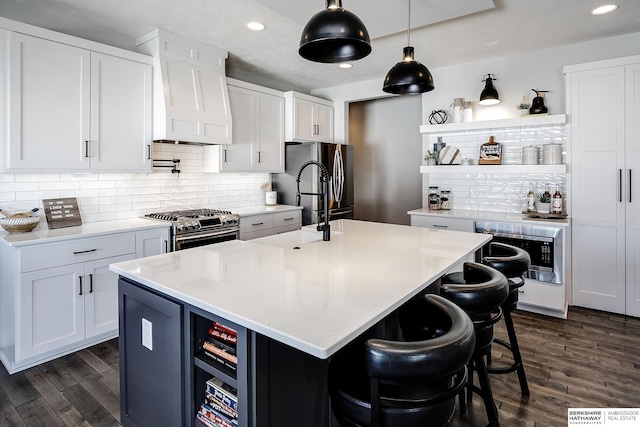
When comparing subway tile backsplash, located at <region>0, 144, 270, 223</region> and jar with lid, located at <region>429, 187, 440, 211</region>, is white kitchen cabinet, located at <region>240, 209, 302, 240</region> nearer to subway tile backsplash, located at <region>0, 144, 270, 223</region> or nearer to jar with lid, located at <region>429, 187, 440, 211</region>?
subway tile backsplash, located at <region>0, 144, 270, 223</region>

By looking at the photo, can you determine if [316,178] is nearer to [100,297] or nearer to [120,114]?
[120,114]

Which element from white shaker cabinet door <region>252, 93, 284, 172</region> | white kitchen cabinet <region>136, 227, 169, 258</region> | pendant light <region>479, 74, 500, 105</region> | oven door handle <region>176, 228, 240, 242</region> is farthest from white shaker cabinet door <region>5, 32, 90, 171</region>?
pendant light <region>479, 74, 500, 105</region>

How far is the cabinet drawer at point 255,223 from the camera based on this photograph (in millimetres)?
4090

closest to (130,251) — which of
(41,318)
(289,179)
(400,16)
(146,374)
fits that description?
(41,318)

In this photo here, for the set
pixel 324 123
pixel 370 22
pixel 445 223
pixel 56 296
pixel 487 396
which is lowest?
pixel 487 396

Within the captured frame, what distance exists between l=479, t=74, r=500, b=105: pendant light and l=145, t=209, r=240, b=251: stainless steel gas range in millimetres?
2950

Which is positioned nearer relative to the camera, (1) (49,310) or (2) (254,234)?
(1) (49,310)

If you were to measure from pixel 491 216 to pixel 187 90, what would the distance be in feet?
10.7

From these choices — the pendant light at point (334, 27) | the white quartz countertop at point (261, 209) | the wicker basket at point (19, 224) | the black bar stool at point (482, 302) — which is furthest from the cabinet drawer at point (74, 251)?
the black bar stool at point (482, 302)

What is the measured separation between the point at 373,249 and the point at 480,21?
7.70ft

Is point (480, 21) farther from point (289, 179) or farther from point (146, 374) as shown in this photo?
point (146, 374)

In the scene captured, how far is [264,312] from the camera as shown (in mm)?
1210

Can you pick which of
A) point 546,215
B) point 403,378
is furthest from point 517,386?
point 546,215

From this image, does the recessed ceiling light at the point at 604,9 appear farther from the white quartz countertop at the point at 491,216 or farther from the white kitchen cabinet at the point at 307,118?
the white kitchen cabinet at the point at 307,118
